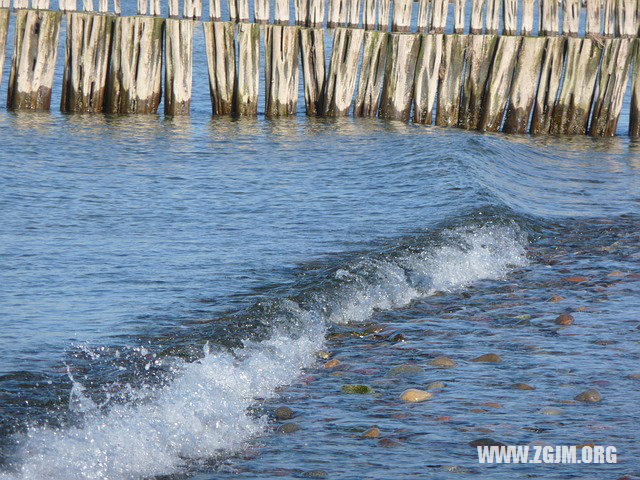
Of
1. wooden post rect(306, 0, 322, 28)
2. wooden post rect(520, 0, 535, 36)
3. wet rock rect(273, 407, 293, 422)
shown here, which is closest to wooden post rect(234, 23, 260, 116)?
wooden post rect(306, 0, 322, 28)

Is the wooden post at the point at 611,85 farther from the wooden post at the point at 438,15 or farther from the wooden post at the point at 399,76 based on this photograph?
the wooden post at the point at 399,76

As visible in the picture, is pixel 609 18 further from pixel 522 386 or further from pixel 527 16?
pixel 522 386

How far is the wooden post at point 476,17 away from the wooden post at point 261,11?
9.70 feet

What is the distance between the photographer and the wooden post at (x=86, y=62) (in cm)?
1320

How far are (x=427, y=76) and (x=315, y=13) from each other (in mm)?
1938

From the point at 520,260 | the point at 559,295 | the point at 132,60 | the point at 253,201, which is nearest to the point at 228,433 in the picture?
the point at 559,295

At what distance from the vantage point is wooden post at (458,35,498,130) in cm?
1334

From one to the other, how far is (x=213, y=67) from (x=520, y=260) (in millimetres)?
7268

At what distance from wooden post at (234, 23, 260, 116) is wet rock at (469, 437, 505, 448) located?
33.0 feet

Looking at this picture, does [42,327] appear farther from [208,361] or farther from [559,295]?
[559,295]

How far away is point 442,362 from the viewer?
5305 mm

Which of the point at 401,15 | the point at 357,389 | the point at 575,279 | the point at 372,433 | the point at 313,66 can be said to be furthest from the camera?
the point at 313,66

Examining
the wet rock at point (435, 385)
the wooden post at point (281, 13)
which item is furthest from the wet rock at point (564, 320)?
the wooden post at point (281, 13)

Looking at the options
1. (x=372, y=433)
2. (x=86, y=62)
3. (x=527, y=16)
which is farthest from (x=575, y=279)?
(x=86, y=62)
